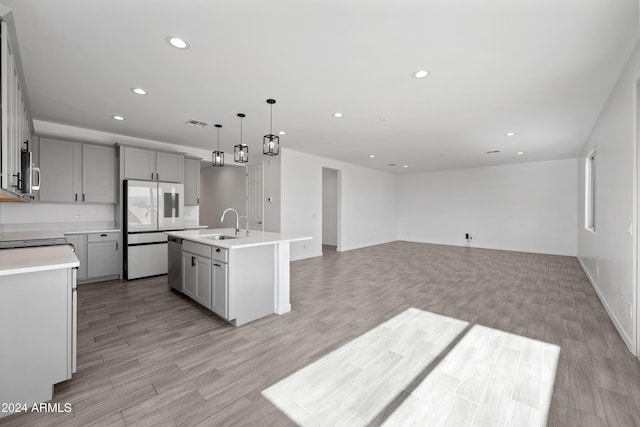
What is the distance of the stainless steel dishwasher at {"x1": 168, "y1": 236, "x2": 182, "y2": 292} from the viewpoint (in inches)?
154

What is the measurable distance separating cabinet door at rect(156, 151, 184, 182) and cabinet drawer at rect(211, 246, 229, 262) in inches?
122

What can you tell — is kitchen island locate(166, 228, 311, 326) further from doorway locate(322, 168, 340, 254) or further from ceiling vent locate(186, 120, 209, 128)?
doorway locate(322, 168, 340, 254)

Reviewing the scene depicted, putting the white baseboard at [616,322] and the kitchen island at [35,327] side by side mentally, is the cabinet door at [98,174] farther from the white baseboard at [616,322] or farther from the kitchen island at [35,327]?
the white baseboard at [616,322]

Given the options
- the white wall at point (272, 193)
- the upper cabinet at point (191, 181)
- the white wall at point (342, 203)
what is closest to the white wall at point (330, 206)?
the white wall at point (342, 203)

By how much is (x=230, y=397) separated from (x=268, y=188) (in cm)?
523

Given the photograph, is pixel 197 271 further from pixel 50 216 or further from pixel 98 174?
pixel 50 216

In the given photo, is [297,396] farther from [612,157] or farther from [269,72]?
[612,157]

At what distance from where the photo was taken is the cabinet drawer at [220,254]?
9.58 ft

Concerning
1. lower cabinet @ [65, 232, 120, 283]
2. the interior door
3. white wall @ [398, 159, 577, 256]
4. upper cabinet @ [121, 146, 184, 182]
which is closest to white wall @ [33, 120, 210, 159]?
upper cabinet @ [121, 146, 184, 182]

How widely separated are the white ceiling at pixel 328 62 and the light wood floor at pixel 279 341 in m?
2.72

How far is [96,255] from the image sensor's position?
15.4ft

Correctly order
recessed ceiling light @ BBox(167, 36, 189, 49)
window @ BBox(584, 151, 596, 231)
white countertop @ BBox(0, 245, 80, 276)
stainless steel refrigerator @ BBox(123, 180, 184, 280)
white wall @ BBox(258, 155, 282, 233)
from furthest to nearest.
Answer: white wall @ BBox(258, 155, 282, 233)
window @ BBox(584, 151, 596, 231)
stainless steel refrigerator @ BBox(123, 180, 184, 280)
recessed ceiling light @ BBox(167, 36, 189, 49)
white countertop @ BBox(0, 245, 80, 276)

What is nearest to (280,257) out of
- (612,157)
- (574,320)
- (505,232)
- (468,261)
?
(574,320)

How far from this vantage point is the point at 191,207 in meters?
6.31
